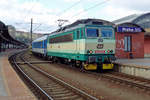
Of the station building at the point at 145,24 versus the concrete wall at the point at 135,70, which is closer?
the concrete wall at the point at 135,70

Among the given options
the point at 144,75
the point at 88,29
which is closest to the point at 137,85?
the point at 144,75

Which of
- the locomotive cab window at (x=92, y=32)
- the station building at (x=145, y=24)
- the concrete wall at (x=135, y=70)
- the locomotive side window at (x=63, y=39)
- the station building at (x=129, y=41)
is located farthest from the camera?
the station building at (x=145, y=24)

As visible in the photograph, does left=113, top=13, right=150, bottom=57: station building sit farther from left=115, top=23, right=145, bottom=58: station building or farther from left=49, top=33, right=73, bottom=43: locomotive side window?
left=49, top=33, right=73, bottom=43: locomotive side window

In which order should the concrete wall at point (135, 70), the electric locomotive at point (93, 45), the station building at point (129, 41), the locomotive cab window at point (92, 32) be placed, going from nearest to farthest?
the concrete wall at point (135, 70)
the electric locomotive at point (93, 45)
the locomotive cab window at point (92, 32)
the station building at point (129, 41)

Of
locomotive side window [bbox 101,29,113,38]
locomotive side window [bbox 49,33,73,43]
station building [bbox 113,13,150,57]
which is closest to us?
locomotive side window [bbox 101,29,113,38]

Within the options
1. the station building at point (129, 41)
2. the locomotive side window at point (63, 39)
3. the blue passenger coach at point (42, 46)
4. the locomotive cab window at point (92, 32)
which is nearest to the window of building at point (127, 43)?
the station building at point (129, 41)

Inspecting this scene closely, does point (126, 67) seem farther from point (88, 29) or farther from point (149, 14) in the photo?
point (149, 14)

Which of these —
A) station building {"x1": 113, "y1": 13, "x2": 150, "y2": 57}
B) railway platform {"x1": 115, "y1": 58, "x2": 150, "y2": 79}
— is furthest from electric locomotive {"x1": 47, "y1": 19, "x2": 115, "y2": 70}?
station building {"x1": 113, "y1": 13, "x2": 150, "y2": 57}

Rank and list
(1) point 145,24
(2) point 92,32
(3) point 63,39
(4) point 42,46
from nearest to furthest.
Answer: (2) point 92,32 → (3) point 63,39 → (4) point 42,46 → (1) point 145,24

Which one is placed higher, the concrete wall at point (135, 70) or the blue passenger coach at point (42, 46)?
the blue passenger coach at point (42, 46)

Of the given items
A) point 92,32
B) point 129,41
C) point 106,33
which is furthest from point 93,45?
point 129,41

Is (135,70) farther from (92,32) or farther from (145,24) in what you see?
(145,24)

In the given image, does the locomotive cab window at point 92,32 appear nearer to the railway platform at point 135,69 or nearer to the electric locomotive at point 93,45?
the electric locomotive at point 93,45

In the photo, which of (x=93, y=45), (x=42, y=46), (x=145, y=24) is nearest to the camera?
(x=93, y=45)
